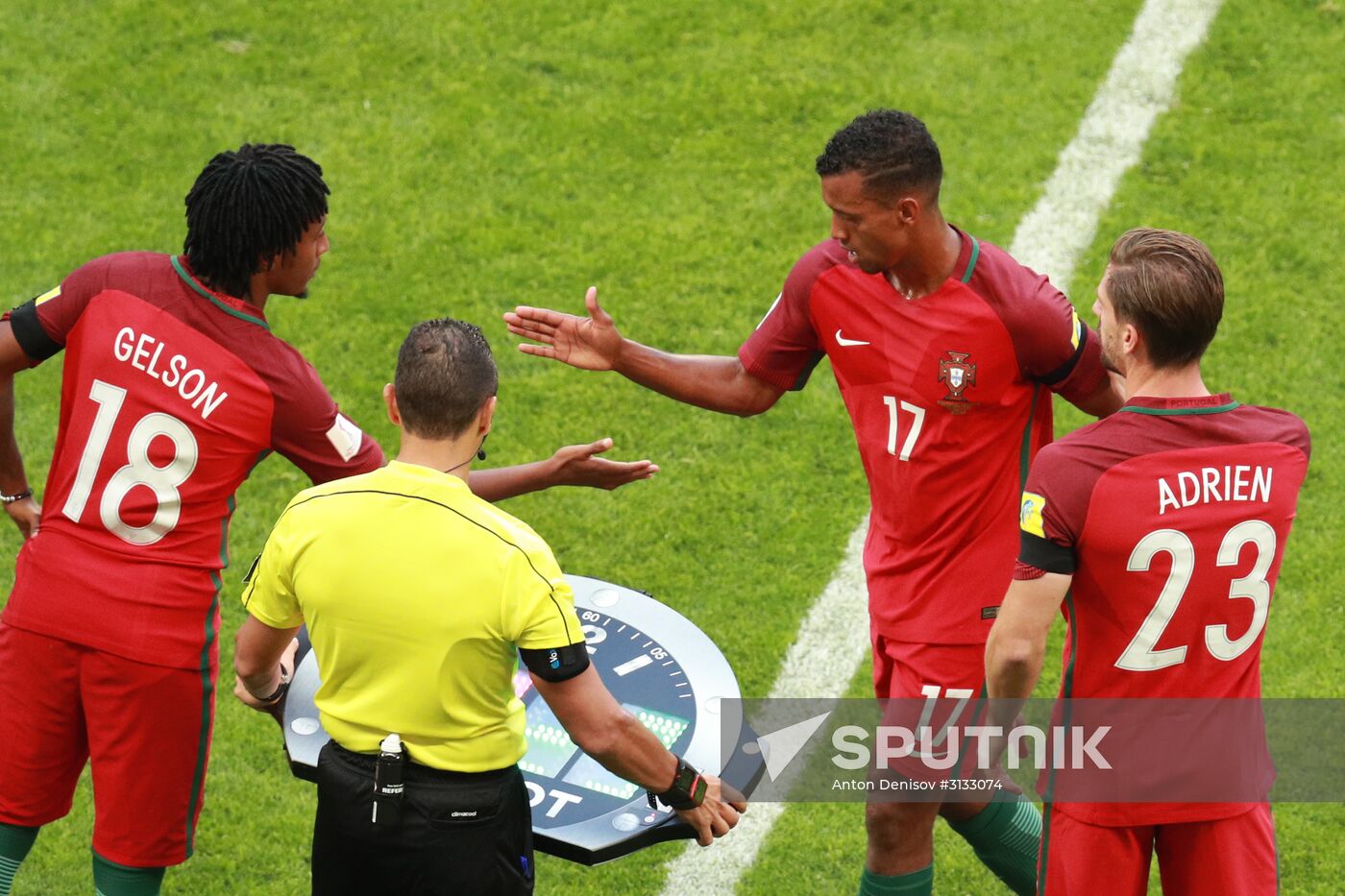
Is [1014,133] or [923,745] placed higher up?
[1014,133]

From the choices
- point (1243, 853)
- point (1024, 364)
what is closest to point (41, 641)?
point (1024, 364)

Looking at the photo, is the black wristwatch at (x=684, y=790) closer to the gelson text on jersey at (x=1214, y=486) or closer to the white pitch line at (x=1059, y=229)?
the gelson text on jersey at (x=1214, y=486)

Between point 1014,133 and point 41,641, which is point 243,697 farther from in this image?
point 1014,133

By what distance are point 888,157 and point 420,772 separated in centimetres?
194

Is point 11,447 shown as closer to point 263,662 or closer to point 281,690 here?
point 281,690

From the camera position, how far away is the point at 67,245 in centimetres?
761

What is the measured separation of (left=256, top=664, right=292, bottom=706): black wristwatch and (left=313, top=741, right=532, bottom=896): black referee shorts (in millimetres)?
425

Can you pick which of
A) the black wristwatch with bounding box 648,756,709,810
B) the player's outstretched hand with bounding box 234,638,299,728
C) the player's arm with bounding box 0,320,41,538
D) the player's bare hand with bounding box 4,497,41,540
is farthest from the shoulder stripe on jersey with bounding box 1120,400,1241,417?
the player's bare hand with bounding box 4,497,41,540

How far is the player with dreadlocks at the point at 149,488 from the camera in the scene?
3951 mm

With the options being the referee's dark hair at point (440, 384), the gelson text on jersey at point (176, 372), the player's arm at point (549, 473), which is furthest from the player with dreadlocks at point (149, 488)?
the referee's dark hair at point (440, 384)

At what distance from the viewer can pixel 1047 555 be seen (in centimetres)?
356

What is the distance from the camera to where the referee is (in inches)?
132

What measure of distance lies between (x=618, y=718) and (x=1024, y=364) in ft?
4.99

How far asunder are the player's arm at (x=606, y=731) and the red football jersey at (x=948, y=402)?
1.13 m
